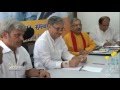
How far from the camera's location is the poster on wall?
175cm

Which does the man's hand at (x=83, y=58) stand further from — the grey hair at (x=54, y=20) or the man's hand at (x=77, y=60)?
the grey hair at (x=54, y=20)

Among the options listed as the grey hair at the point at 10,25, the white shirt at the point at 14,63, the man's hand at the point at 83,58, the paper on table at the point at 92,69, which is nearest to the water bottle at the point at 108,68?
the paper on table at the point at 92,69

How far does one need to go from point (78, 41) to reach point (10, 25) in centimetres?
67

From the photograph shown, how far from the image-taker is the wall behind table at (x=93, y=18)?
1812 millimetres

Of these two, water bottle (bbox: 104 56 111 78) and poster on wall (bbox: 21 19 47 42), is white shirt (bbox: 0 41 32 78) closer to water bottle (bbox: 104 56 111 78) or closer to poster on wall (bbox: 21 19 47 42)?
poster on wall (bbox: 21 19 47 42)

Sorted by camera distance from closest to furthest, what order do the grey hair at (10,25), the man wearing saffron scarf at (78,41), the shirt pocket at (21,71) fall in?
1. the grey hair at (10,25)
2. the shirt pocket at (21,71)
3. the man wearing saffron scarf at (78,41)

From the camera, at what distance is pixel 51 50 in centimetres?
187

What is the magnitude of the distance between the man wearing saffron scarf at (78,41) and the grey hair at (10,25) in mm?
431

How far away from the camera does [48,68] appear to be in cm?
182

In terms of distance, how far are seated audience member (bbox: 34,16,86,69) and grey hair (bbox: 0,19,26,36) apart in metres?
0.21

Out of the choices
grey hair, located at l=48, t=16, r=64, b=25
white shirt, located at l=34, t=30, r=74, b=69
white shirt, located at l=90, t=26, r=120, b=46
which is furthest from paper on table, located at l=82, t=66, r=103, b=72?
grey hair, located at l=48, t=16, r=64, b=25
